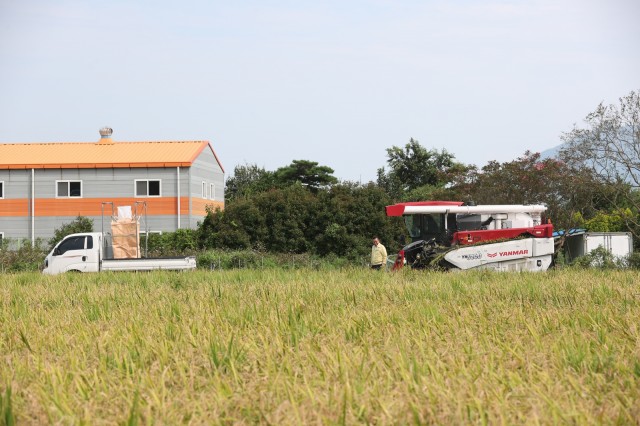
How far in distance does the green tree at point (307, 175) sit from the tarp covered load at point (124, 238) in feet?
93.9

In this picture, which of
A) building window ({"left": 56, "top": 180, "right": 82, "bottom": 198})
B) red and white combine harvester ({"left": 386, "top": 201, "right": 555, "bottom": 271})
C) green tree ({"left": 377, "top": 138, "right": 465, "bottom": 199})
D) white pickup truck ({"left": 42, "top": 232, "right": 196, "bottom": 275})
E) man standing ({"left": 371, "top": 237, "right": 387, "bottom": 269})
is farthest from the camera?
green tree ({"left": 377, "top": 138, "right": 465, "bottom": 199})

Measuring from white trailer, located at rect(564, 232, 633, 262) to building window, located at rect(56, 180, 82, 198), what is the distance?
25326 mm

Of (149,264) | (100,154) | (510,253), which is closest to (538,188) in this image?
(510,253)

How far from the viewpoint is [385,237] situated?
35812mm

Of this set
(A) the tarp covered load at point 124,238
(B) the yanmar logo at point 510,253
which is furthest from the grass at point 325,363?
(A) the tarp covered load at point 124,238

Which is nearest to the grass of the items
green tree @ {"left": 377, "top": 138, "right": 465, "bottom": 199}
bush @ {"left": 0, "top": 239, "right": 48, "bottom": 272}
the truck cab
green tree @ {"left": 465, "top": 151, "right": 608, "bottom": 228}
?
the truck cab

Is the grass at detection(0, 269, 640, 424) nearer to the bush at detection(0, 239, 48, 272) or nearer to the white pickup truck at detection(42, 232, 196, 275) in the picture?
the white pickup truck at detection(42, 232, 196, 275)

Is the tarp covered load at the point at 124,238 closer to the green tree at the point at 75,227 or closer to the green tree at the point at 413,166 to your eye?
the green tree at the point at 75,227

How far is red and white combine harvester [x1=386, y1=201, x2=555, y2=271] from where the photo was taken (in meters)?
24.5

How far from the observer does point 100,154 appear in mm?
44219

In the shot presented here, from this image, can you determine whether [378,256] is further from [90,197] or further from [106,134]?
[106,134]

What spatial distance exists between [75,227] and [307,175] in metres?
23.7

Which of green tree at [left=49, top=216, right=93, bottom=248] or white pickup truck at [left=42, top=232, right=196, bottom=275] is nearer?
white pickup truck at [left=42, top=232, right=196, bottom=275]

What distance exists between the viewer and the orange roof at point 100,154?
4259 cm
